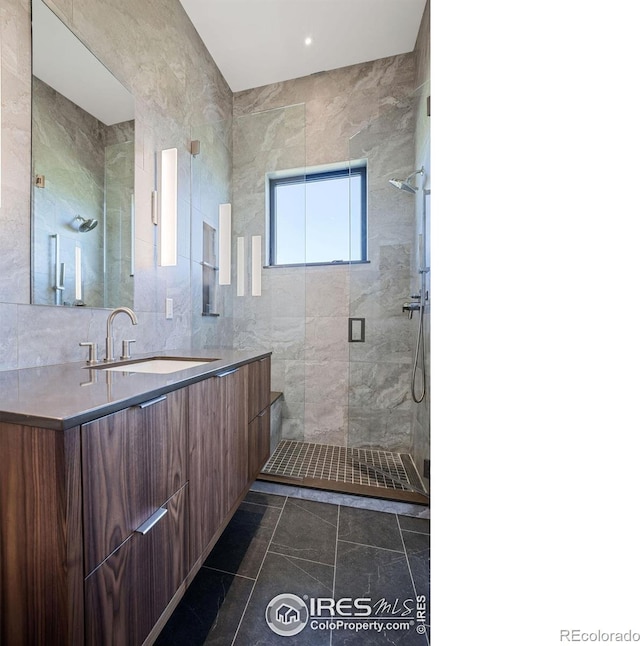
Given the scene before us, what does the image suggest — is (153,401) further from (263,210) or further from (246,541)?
(263,210)

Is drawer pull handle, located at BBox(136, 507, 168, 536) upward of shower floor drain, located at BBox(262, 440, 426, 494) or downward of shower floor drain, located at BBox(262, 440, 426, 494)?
upward

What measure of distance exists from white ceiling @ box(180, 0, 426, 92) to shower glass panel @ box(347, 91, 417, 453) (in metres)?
0.52

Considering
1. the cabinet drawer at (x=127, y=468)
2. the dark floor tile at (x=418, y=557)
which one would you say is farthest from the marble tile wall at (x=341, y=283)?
the cabinet drawer at (x=127, y=468)

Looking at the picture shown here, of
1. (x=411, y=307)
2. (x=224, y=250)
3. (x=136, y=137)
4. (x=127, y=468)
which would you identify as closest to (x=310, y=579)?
(x=127, y=468)

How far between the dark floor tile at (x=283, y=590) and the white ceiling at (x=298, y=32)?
293 centimetres

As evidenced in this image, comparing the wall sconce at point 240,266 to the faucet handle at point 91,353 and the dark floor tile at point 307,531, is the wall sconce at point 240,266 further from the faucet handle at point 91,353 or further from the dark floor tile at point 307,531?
the dark floor tile at point 307,531

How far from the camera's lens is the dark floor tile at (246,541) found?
106 centimetres

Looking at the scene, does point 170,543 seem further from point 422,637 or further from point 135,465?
point 422,637

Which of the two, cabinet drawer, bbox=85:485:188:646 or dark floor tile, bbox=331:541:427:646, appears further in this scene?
dark floor tile, bbox=331:541:427:646

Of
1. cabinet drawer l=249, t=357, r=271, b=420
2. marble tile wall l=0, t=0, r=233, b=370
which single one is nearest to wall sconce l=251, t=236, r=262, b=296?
marble tile wall l=0, t=0, r=233, b=370

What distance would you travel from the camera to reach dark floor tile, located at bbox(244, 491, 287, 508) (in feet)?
4.76

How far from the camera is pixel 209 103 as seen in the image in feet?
6.57

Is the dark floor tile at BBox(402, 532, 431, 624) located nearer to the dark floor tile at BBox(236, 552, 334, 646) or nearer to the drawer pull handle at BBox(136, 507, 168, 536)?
the dark floor tile at BBox(236, 552, 334, 646)
